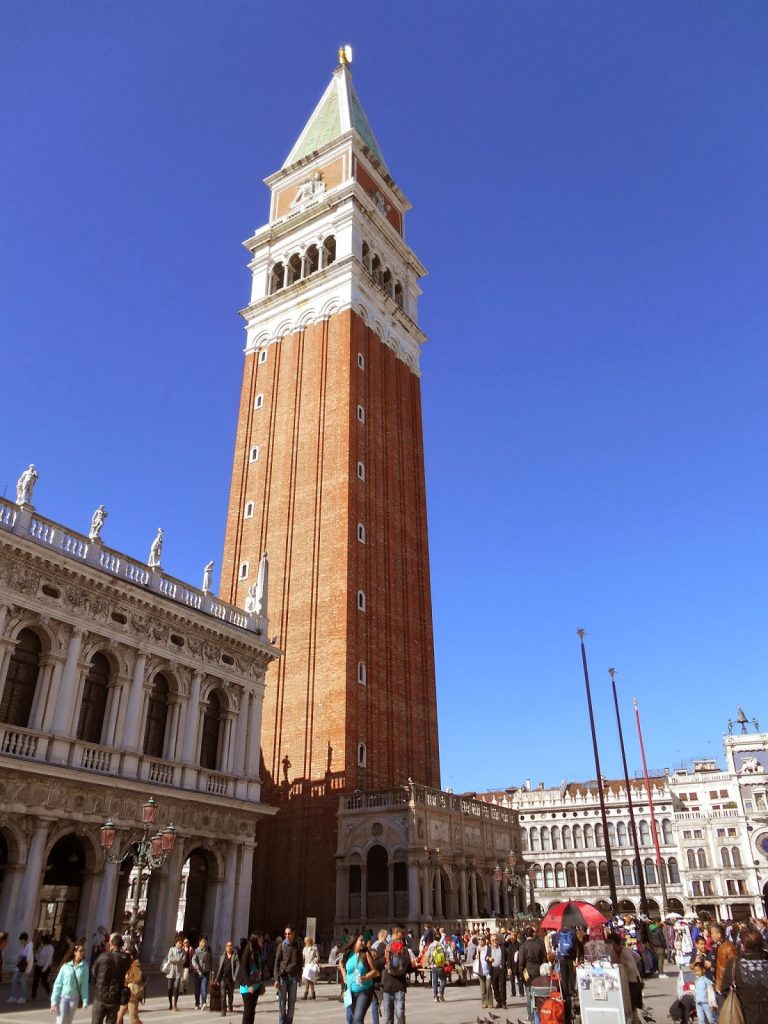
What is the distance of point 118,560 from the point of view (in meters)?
26.4

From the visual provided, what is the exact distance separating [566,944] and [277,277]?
4600cm

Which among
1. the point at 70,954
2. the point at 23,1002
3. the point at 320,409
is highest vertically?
the point at 320,409

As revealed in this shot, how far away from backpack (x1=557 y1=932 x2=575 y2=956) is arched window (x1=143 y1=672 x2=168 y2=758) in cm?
1531

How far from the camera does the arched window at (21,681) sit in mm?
22438

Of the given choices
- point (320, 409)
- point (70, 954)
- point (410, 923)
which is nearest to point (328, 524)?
point (320, 409)

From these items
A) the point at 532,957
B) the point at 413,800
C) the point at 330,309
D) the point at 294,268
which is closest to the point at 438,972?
the point at 532,957

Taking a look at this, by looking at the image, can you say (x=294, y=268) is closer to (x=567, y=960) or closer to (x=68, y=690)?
(x=68, y=690)

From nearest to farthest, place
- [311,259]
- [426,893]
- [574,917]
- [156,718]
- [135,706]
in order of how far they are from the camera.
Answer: [574,917] < [135,706] < [156,718] < [426,893] < [311,259]

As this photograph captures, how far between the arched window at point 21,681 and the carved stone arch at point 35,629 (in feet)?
0.59

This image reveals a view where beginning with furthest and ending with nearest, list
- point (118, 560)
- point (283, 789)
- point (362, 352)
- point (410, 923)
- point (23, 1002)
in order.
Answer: point (362, 352) → point (283, 789) → point (410, 923) → point (118, 560) → point (23, 1002)

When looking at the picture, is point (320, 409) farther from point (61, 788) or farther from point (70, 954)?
point (70, 954)

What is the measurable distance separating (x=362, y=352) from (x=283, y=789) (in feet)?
81.2

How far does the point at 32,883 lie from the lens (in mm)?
20906

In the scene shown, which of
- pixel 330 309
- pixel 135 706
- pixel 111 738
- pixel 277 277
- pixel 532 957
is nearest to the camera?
pixel 532 957
